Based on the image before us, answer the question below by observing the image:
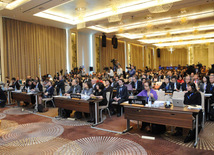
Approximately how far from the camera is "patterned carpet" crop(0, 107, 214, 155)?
3531 mm

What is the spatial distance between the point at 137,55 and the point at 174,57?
927cm

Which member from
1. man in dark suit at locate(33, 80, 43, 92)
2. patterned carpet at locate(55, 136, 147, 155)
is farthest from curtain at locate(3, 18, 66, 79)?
patterned carpet at locate(55, 136, 147, 155)

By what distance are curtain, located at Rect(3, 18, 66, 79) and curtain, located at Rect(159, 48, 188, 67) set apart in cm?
2089

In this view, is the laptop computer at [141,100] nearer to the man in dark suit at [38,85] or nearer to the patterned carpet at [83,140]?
the patterned carpet at [83,140]

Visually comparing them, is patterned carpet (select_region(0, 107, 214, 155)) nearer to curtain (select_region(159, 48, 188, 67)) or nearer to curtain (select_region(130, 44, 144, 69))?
curtain (select_region(130, 44, 144, 69))

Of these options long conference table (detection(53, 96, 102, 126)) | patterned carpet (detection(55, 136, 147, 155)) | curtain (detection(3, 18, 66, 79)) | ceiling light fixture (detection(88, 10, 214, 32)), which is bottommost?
patterned carpet (detection(55, 136, 147, 155))

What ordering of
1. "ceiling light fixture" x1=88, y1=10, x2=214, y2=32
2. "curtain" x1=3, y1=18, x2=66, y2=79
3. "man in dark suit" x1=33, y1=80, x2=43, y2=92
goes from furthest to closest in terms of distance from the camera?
1. "ceiling light fixture" x1=88, y1=10, x2=214, y2=32
2. "curtain" x1=3, y1=18, x2=66, y2=79
3. "man in dark suit" x1=33, y1=80, x2=43, y2=92

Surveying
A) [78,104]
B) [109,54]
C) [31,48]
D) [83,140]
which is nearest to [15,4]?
[31,48]

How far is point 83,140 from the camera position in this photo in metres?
4.09

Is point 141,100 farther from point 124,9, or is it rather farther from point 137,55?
point 137,55

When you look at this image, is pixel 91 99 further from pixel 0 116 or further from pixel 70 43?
pixel 70 43

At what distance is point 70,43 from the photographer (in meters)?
13.6

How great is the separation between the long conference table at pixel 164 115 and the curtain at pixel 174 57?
2721cm

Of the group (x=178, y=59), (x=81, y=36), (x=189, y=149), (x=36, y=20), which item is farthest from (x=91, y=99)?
(x=178, y=59)
